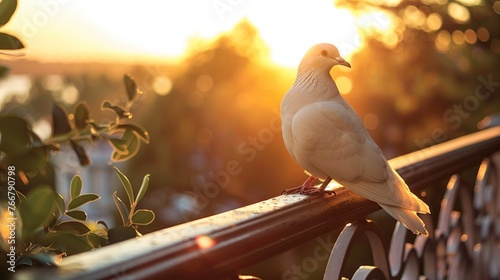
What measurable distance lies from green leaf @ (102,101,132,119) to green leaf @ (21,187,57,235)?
33 cm

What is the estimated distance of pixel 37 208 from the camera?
0.61m

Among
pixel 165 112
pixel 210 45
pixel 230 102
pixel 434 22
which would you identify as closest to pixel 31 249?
pixel 434 22

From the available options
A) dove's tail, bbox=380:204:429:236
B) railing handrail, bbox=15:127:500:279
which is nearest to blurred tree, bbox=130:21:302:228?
dove's tail, bbox=380:204:429:236

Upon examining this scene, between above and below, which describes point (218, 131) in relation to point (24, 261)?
below

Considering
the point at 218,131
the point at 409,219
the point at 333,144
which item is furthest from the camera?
the point at 218,131

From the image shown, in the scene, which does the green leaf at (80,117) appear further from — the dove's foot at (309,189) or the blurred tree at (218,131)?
the blurred tree at (218,131)

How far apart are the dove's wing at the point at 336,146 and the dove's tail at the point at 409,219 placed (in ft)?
0.17

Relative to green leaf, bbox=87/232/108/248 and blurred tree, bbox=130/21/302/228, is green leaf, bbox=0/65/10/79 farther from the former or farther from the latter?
blurred tree, bbox=130/21/302/228

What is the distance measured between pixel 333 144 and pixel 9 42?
77 cm

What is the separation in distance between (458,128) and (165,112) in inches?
695

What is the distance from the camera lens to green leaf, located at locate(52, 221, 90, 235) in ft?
2.76

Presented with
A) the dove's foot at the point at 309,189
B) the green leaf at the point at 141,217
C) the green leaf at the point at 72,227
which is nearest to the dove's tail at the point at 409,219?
the dove's foot at the point at 309,189

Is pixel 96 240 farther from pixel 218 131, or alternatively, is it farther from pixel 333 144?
pixel 218 131

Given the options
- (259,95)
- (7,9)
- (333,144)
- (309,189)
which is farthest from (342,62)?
(259,95)
